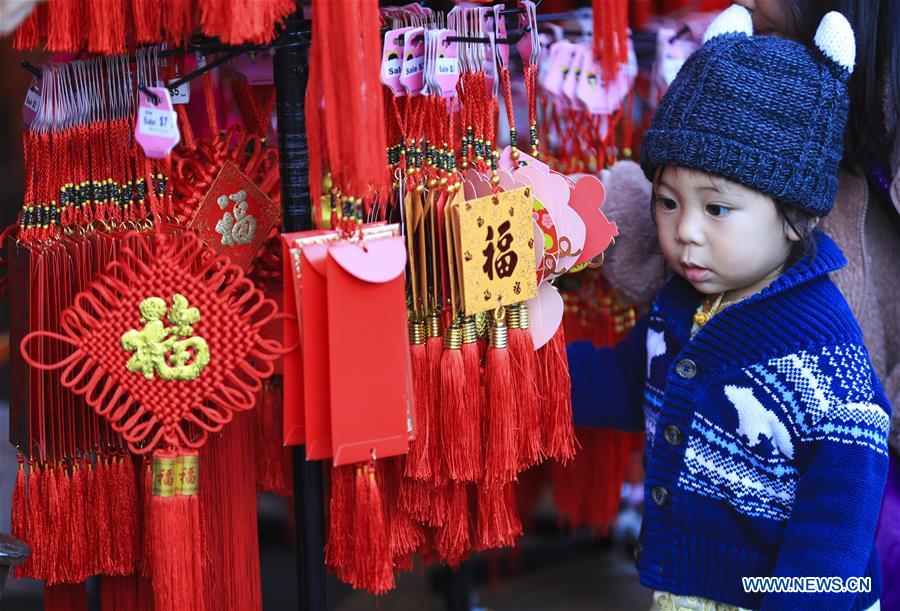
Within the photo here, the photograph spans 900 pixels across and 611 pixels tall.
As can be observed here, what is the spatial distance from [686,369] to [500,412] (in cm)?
23

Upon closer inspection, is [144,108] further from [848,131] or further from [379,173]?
[848,131]

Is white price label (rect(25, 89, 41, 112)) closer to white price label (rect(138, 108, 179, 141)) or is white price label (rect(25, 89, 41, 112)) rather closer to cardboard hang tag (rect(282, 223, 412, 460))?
white price label (rect(138, 108, 179, 141))

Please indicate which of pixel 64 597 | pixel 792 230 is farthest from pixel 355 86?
pixel 64 597

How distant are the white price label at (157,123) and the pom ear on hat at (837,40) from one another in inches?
28.8

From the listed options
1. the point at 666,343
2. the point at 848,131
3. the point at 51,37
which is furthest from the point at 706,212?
the point at 51,37

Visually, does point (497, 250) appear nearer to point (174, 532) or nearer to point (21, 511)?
point (174, 532)

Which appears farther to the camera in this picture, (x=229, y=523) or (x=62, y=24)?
(x=229, y=523)

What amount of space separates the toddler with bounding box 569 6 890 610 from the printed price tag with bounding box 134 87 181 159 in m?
0.54

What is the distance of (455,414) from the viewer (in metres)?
1.06

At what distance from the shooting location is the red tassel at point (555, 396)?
45.0 inches

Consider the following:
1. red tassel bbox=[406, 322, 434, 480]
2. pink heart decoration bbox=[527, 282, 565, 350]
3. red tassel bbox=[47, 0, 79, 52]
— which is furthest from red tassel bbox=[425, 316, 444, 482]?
red tassel bbox=[47, 0, 79, 52]

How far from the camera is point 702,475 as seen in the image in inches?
44.6

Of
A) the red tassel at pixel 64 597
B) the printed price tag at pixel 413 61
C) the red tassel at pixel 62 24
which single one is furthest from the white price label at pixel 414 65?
the red tassel at pixel 64 597

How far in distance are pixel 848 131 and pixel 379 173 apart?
70 cm
